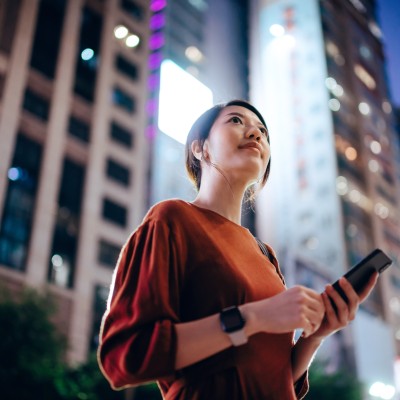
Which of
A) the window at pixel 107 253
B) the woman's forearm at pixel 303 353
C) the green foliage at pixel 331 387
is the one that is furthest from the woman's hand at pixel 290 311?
the window at pixel 107 253

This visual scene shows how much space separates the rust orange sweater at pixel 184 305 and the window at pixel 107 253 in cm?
2737

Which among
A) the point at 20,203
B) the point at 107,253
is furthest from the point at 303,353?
the point at 107,253

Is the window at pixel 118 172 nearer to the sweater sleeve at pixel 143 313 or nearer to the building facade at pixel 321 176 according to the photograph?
the building facade at pixel 321 176

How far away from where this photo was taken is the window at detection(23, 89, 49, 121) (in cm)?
2843

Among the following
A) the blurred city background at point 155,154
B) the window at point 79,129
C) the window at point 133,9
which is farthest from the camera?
the window at point 133,9

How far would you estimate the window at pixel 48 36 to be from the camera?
2992cm

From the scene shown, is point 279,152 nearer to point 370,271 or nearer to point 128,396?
point 128,396

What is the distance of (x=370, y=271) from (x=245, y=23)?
45281mm

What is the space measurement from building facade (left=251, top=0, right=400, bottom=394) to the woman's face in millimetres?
29960

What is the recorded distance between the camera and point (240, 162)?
1.70 m

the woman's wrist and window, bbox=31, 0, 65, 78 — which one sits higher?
window, bbox=31, 0, 65, 78

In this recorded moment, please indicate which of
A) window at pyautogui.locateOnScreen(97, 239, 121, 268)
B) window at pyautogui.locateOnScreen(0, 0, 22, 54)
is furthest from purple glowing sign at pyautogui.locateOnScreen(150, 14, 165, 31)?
window at pyautogui.locateOnScreen(97, 239, 121, 268)

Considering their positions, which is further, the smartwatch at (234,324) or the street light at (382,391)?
the street light at (382,391)

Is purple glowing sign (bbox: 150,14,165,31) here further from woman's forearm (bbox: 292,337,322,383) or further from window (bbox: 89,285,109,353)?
woman's forearm (bbox: 292,337,322,383)
